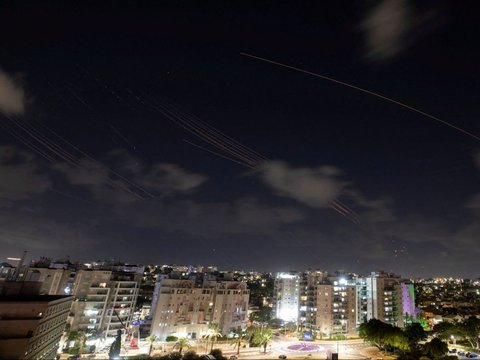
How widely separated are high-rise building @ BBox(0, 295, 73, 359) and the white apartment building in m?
26.9

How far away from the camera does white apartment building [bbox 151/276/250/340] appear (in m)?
67.4

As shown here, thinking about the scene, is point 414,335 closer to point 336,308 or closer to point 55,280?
point 336,308

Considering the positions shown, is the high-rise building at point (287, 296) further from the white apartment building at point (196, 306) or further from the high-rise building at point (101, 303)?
the high-rise building at point (101, 303)

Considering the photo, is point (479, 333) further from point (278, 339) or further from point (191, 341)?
point (191, 341)

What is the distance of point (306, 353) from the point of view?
60.8 m

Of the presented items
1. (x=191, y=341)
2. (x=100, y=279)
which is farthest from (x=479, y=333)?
(x=100, y=279)

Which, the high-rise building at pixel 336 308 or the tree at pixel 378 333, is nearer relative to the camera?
the tree at pixel 378 333

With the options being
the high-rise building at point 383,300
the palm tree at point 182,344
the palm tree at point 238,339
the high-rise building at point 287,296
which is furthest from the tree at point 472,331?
the palm tree at point 182,344

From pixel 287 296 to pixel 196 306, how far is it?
37.1 metres

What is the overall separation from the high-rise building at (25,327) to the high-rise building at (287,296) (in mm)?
69573

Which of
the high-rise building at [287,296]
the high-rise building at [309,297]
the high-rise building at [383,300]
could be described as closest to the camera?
the high-rise building at [309,297]

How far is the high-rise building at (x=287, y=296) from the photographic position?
96.9m

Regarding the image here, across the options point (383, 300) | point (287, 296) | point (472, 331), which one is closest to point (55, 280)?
point (287, 296)

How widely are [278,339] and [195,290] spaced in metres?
22.7
